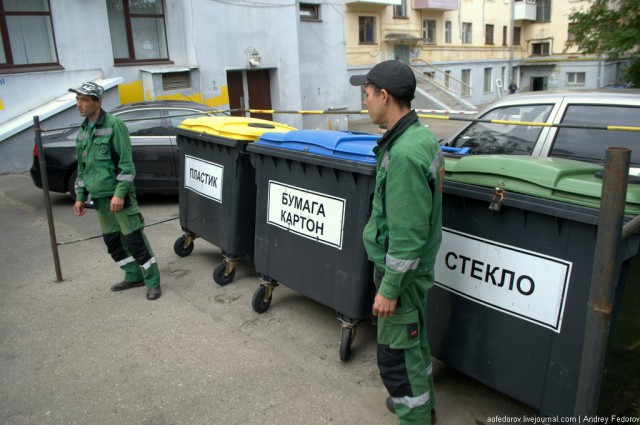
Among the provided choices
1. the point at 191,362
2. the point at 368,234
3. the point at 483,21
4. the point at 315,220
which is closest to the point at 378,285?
the point at 368,234

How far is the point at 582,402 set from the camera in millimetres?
1774

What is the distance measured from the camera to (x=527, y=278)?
99.3 inches

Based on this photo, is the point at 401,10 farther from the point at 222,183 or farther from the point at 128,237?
the point at 128,237

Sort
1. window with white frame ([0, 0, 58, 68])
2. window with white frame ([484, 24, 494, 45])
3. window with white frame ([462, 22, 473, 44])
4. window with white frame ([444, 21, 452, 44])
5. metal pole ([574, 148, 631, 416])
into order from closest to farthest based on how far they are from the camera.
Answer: metal pole ([574, 148, 631, 416]) → window with white frame ([0, 0, 58, 68]) → window with white frame ([444, 21, 452, 44]) → window with white frame ([462, 22, 473, 44]) → window with white frame ([484, 24, 494, 45])

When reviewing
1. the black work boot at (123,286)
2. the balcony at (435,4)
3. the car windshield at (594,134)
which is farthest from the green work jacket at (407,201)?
the balcony at (435,4)

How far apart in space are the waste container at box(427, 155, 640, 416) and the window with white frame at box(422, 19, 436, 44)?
27.8 metres

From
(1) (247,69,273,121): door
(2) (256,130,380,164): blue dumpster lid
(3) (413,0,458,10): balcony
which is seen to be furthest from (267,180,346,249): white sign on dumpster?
(3) (413,0,458,10): balcony

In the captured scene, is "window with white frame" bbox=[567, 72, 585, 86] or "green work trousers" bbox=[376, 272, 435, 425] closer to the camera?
"green work trousers" bbox=[376, 272, 435, 425]

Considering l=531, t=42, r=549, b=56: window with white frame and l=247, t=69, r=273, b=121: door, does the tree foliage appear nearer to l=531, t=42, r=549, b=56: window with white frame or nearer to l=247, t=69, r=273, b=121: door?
l=247, t=69, r=273, b=121: door

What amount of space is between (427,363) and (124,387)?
191 centimetres

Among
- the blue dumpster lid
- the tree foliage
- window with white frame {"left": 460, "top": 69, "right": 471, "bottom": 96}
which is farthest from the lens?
window with white frame {"left": 460, "top": 69, "right": 471, "bottom": 96}

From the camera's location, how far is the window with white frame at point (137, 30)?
43.2ft

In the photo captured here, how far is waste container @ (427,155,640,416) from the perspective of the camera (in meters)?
2.34

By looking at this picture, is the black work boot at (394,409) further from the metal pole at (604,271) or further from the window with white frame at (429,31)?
the window with white frame at (429,31)
